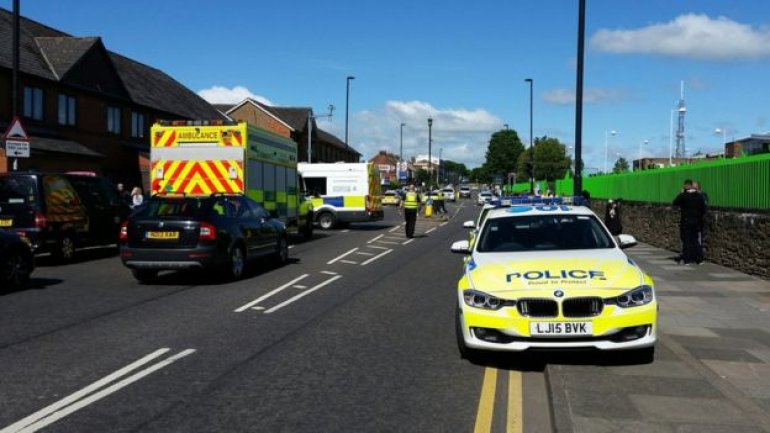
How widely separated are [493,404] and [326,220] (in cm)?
2500

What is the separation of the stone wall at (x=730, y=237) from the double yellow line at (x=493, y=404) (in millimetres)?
8146

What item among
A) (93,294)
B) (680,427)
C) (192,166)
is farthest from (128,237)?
(680,427)

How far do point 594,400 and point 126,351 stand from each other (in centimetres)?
450

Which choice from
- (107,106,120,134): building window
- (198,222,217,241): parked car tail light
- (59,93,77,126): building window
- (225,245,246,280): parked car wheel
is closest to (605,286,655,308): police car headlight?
(198,222,217,241): parked car tail light

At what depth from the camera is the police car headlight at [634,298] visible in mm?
6152

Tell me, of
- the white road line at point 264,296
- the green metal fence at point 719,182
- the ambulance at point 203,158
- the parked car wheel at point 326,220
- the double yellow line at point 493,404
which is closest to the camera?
the double yellow line at point 493,404

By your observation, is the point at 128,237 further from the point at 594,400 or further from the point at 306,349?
the point at 594,400

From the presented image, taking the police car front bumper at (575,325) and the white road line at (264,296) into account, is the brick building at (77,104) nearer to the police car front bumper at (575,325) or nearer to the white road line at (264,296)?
the white road line at (264,296)

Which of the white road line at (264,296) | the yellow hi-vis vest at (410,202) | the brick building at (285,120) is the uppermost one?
the brick building at (285,120)

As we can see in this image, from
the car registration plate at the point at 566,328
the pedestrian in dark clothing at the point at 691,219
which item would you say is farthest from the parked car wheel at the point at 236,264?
the pedestrian in dark clothing at the point at 691,219

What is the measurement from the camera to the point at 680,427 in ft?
15.3

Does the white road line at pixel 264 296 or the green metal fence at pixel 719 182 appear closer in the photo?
the white road line at pixel 264 296

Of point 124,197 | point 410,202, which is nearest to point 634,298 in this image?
point 124,197

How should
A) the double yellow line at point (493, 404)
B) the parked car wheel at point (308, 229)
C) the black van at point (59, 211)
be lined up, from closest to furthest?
the double yellow line at point (493, 404) < the black van at point (59, 211) < the parked car wheel at point (308, 229)
